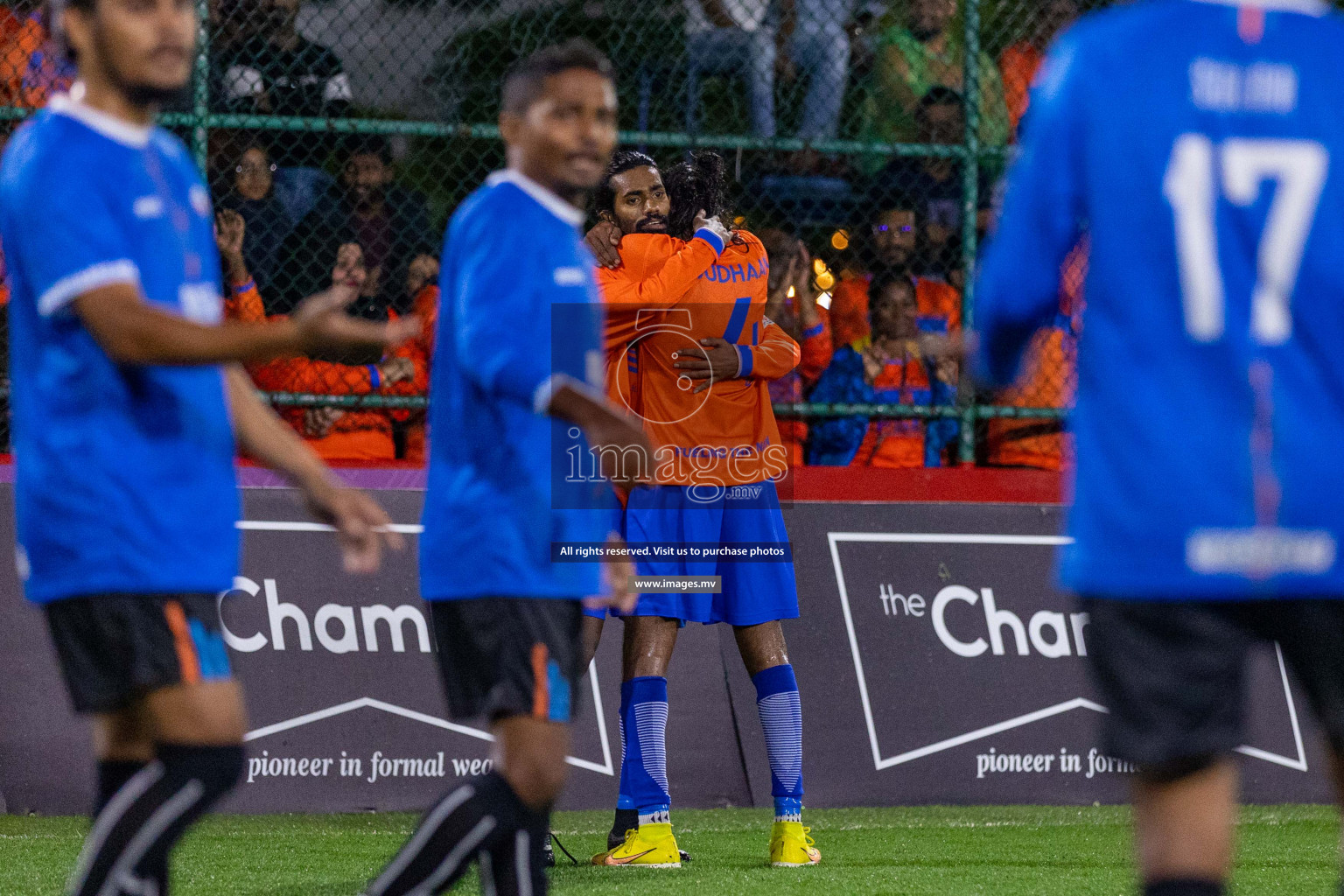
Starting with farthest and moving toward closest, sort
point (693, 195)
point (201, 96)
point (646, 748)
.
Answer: point (201, 96) < point (693, 195) < point (646, 748)

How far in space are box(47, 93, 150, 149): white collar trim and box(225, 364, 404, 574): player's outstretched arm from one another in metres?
0.41

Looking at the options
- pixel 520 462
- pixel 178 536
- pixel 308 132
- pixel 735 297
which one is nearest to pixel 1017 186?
pixel 520 462

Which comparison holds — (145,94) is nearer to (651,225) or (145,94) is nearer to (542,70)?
(542,70)

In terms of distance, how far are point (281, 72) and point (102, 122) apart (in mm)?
5218

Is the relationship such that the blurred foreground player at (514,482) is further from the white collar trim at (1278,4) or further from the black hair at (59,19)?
the white collar trim at (1278,4)

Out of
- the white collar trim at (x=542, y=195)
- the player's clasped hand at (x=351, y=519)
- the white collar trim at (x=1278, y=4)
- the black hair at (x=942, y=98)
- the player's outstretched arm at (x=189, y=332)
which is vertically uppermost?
the black hair at (x=942, y=98)

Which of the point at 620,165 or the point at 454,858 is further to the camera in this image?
the point at 620,165

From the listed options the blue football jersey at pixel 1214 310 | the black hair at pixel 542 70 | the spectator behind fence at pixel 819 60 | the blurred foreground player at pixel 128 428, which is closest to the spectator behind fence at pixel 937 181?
the spectator behind fence at pixel 819 60

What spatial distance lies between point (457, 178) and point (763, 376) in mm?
2410

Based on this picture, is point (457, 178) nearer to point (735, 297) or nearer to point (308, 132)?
point (308, 132)

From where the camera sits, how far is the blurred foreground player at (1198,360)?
7.56 feet

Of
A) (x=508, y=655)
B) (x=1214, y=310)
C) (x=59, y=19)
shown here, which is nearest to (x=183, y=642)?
(x=508, y=655)

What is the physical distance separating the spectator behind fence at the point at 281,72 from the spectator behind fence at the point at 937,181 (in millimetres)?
2572

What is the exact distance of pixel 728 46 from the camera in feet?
27.9
